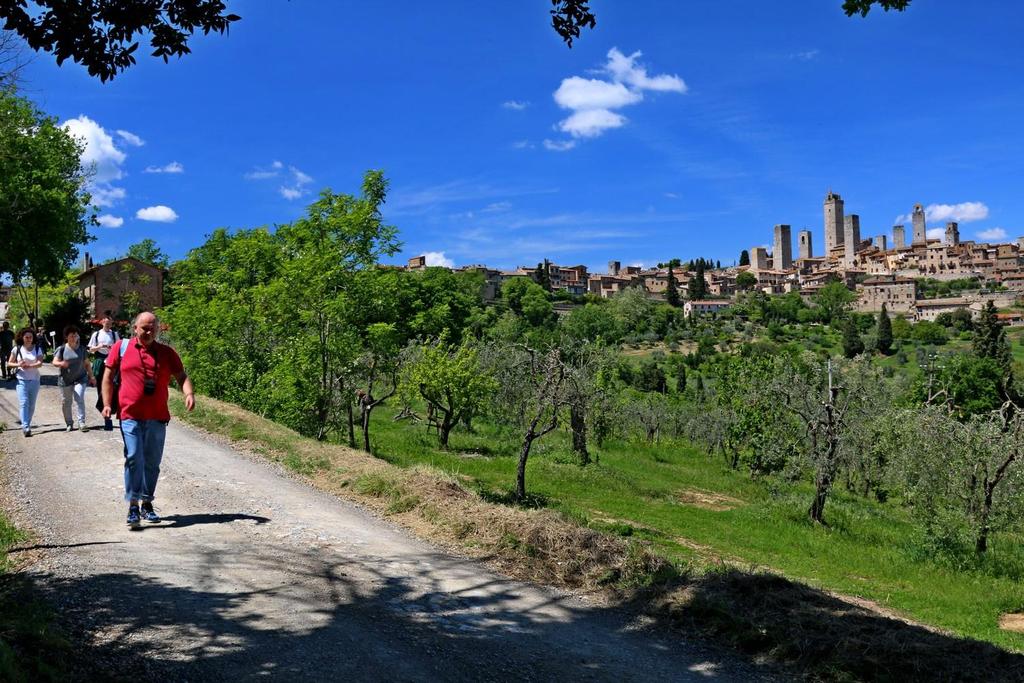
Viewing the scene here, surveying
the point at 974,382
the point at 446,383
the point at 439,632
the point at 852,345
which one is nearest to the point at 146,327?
the point at 439,632

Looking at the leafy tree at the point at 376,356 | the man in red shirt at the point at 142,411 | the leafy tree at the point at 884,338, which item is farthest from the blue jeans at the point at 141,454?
the leafy tree at the point at 884,338

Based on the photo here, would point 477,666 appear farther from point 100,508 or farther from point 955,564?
point 955,564

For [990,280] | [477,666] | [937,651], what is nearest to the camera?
[477,666]

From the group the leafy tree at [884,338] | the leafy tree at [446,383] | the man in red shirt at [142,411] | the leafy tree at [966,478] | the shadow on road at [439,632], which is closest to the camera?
the shadow on road at [439,632]

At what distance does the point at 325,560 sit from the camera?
22.2ft

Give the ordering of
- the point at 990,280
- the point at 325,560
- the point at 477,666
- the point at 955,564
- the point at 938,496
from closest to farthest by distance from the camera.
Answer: the point at 477,666 → the point at 325,560 → the point at 955,564 → the point at 938,496 → the point at 990,280

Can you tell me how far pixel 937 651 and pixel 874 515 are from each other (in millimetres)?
22993

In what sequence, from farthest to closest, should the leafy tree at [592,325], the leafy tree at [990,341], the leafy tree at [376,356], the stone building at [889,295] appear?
the stone building at [889,295]
the leafy tree at [592,325]
the leafy tree at [990,341]
the leafy tree at [376,356]

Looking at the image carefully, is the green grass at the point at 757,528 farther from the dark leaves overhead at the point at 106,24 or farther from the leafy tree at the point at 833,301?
the leafy tree at the point at 833,301

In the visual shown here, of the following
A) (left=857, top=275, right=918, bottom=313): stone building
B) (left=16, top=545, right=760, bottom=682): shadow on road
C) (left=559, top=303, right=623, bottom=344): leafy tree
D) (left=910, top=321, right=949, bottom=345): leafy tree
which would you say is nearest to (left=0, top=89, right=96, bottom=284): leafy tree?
(left=16, top=545, right=760, bottom=682): shadow on road

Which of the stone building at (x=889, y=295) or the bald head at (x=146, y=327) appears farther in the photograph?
the stone building at (x=889, y=295)

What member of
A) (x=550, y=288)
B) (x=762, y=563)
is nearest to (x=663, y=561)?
(x=762, y=563)

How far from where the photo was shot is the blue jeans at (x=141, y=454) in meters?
7.30

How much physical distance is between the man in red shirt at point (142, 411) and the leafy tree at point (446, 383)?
18430mm
